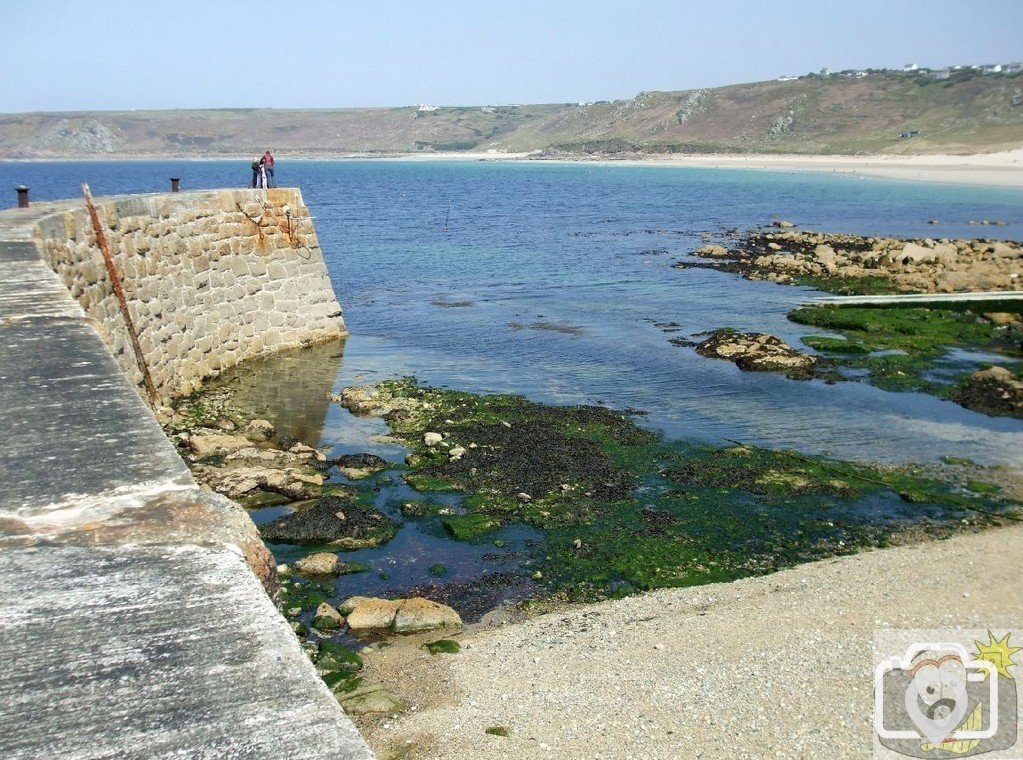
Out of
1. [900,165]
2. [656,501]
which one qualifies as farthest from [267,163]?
[900,165]

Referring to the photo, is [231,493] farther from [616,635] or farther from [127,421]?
[127,421]

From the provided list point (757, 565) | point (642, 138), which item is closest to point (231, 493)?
point (757, 565)

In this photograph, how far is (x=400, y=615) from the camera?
323 inches

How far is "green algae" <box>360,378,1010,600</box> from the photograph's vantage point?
380 inches

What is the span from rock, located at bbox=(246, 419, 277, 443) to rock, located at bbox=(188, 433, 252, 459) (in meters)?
0.42

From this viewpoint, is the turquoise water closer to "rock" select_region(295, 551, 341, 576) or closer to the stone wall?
the stone wall

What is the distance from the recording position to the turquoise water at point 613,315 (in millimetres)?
14469

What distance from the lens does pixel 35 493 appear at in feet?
12.4

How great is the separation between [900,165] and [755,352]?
94.4m

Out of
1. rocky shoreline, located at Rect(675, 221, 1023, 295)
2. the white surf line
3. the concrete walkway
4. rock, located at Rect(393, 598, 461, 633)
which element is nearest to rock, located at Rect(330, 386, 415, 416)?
rock, located at Rect(393, 598, 461, 633)

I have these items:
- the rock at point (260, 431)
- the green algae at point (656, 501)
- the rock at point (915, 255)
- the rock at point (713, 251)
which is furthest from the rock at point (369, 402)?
the rock at point (713, 251)

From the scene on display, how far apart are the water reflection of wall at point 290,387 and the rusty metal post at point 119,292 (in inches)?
57.9

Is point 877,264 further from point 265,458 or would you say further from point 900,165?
point 900,165

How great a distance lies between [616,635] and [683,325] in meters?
15.4
